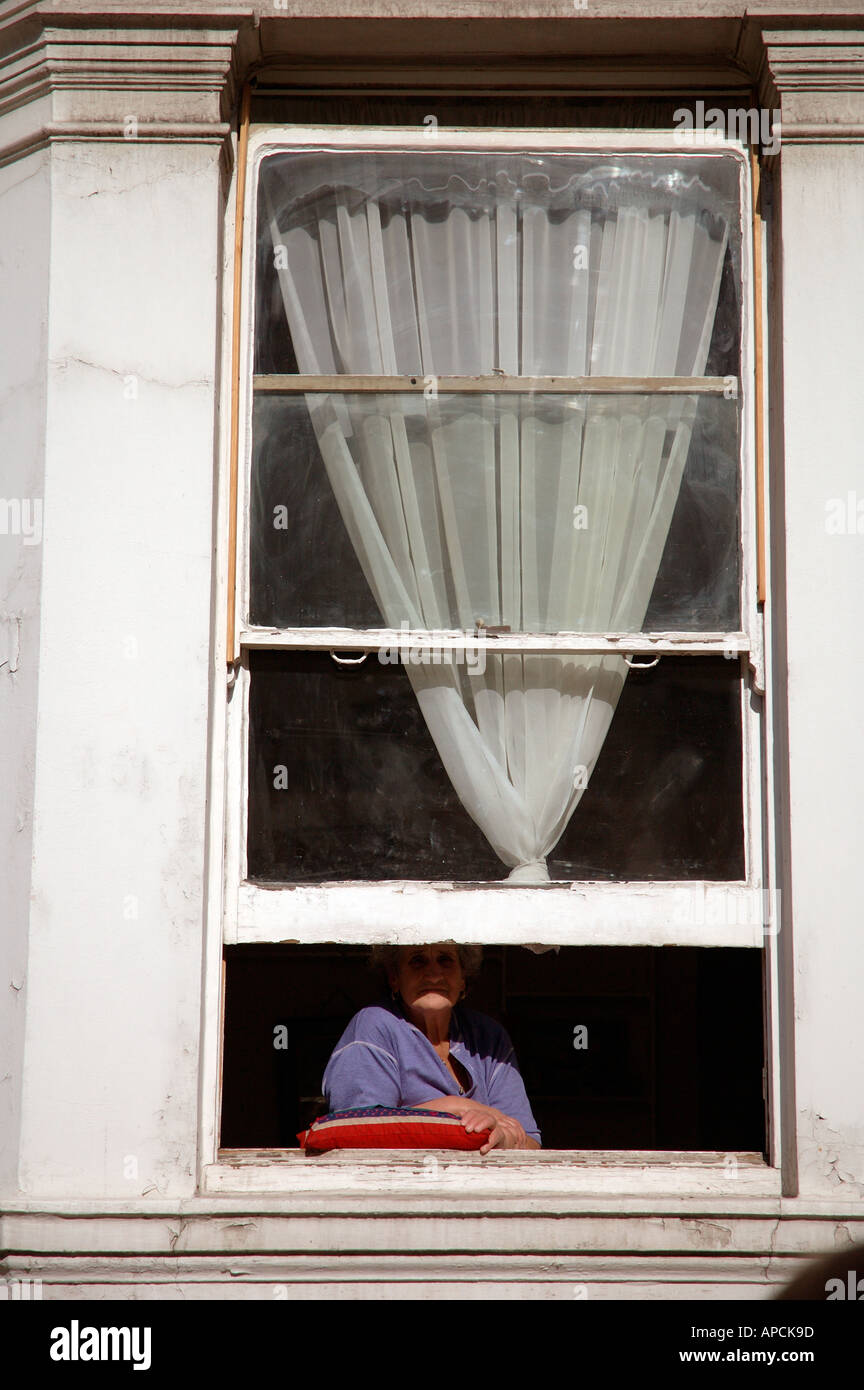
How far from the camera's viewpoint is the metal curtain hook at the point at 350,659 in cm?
344

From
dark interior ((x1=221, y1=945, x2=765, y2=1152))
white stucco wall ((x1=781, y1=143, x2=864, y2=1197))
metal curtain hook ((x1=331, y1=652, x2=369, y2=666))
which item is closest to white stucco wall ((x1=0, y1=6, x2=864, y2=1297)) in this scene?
white stucco wall ((x1=781, y1=143, x2=864, y2=1197))

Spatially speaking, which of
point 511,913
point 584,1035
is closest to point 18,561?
point 511,913

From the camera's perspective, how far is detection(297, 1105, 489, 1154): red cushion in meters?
3.22

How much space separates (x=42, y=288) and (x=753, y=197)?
5.94ft

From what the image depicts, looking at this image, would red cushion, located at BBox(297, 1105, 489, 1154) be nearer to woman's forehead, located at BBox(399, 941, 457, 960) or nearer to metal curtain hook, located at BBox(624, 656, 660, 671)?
woman's forehead, located at BBox(399, 941, 457, 960)

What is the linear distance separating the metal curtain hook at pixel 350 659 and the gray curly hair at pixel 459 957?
877 millimetres

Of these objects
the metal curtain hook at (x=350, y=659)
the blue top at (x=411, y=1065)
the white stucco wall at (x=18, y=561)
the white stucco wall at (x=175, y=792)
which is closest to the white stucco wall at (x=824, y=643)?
the white stucco wall at (x=175, y=792)

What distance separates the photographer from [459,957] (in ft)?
12.7

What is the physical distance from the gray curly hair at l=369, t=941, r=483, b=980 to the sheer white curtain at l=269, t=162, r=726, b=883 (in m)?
0.59

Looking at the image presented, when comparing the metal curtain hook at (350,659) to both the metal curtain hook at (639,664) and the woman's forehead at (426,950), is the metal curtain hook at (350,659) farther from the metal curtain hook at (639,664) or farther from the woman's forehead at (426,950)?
the woman's forehead at (426,950)

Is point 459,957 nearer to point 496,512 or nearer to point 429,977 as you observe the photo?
point 429,977

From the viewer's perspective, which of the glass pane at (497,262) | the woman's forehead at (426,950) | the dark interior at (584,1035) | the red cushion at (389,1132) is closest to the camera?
the red cushion at (389,1132)

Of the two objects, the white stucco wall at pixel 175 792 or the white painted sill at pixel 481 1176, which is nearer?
the white stucco wall at pixel 175 792

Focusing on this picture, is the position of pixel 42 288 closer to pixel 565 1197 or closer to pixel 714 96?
pixel 714 96
